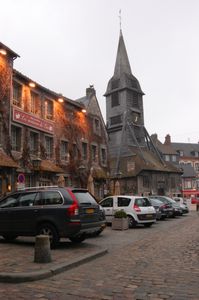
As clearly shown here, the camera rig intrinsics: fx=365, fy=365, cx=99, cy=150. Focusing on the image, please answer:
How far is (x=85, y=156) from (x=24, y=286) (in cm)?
2443

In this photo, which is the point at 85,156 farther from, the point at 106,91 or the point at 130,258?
the point at 106,91

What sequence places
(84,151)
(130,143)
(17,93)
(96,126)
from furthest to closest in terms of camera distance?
(130,143) → (96,126) → (84,151) → (17,93)

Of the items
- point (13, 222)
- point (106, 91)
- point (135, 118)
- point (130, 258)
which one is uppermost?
point (106, 91)

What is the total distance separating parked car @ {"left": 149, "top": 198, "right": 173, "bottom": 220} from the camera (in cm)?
2222

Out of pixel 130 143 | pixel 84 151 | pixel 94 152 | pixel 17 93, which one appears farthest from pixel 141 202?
pixel 130 143

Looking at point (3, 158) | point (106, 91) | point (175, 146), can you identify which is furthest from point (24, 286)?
point (175, 146)

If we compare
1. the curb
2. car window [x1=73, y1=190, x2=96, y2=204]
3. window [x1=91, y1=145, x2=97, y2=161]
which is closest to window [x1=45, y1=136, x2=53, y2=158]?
window [x1=91, y1=145, x2=97, y2=161]

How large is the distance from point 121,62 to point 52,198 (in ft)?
155

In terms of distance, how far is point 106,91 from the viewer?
5494 centimetres

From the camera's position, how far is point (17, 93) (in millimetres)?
23531

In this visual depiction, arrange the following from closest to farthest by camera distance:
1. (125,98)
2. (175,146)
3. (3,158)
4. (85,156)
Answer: (3,158) < (85,156) < (125,98) < (175,146)

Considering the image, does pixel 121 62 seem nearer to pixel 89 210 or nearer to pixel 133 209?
pixel 133 209

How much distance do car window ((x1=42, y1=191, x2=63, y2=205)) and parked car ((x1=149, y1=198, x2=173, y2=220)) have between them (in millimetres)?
12119

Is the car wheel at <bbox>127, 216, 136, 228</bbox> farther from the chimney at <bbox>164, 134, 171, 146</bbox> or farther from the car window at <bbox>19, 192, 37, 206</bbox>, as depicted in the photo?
the chimney at <bbox>164, 134, 171, 146</bbox>
